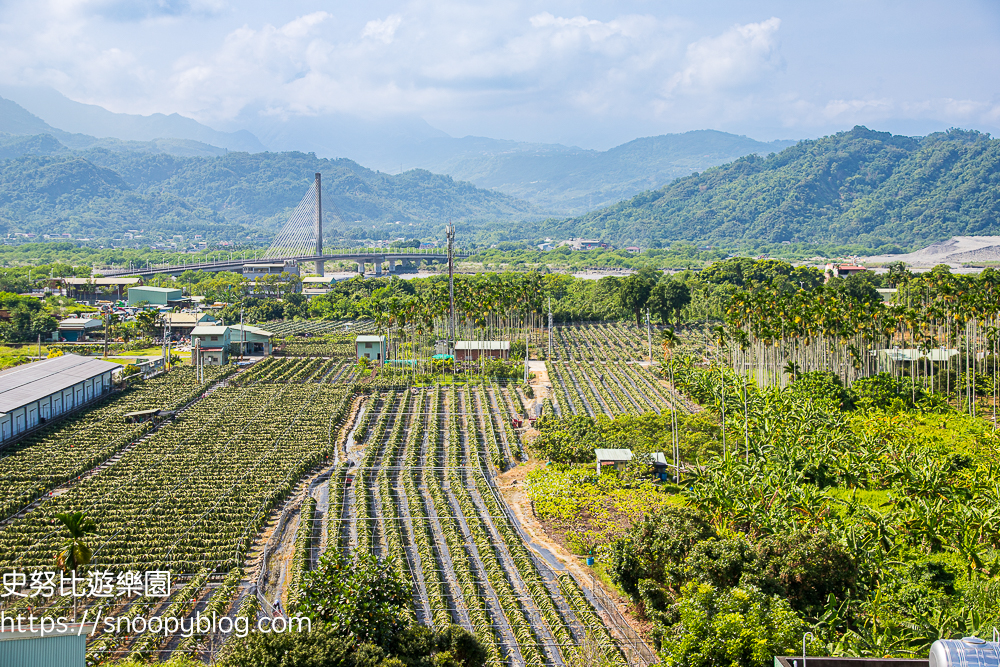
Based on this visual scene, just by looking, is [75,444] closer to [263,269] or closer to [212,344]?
[212,344]

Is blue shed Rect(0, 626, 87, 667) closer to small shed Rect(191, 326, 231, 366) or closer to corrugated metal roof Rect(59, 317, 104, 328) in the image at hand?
small shed Rect(191, 326, 231, 366)

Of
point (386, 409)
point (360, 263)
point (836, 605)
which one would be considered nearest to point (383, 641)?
point (836, 605)

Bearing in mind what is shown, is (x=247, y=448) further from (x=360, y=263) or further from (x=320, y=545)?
(x=360, y=263)

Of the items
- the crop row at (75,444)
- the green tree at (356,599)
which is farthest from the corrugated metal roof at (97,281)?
the green tree at (356,599)

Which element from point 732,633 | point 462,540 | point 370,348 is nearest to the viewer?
point 732,633

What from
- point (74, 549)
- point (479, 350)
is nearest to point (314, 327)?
point (479, 350)

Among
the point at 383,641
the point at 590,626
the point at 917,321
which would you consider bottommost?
the point at 590,626

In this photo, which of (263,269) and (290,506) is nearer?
(290,506)
